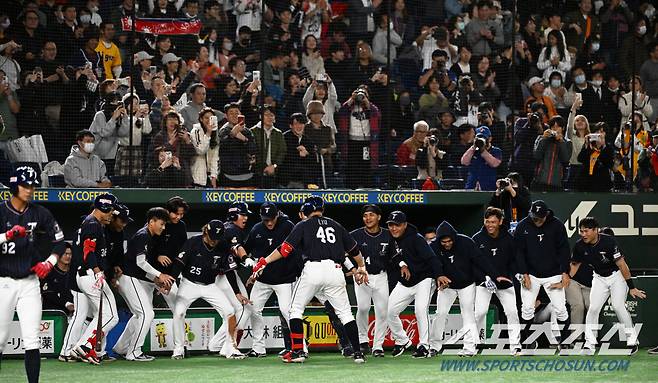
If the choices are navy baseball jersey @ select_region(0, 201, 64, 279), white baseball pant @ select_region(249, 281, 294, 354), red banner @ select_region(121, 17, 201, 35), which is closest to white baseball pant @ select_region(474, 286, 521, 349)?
white baseball pant @ select_region(249, 281, 294, 354)

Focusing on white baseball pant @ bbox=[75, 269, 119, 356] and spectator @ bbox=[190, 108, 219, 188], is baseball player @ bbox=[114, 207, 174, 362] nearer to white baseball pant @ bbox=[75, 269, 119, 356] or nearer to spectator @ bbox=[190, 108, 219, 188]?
white baseball pant @ bbox=[75, 269, 119, 356]

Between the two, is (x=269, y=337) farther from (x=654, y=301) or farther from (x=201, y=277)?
(x=654, y=301)

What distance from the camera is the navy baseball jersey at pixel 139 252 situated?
12.8 m

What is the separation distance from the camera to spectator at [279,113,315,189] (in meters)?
15.1

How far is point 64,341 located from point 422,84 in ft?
21.9

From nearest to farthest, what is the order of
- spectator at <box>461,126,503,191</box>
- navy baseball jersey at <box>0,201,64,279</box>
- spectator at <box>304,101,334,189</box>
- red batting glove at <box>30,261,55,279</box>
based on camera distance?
red batting glove at <box>30,261,55,279</box>, navy baseball jersey at <box>0,201,64,279</box>, spectator at <box>304,101,334,189</box>, spectator at <box>461,126,503,191</box>

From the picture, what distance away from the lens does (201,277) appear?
13.1 m

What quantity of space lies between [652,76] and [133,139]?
332 inches

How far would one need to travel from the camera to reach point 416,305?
13445mm

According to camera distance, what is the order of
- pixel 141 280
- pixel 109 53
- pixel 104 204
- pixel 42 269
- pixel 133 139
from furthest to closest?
1. pixel 109 53
2. pixel 133 139
3. pixel 141 280
4. pixel 104 204
5. pixel 42 269

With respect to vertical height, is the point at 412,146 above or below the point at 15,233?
above

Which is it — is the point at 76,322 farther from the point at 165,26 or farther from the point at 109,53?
the point at 165,26

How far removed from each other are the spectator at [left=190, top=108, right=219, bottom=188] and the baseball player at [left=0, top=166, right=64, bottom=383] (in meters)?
5.07

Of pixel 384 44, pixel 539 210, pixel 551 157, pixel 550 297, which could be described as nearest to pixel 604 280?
pixel 550 297
